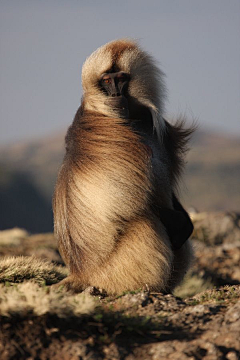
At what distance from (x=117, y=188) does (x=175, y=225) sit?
3.00 feet

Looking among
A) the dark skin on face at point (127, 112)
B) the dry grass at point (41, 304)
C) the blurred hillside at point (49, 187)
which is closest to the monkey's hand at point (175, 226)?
the dark skin on face at point (127, 112)

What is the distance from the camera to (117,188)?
5.14m

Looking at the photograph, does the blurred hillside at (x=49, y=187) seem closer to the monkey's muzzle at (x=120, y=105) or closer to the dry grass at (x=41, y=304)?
the monkey's muzzle at (x=120, y=105)

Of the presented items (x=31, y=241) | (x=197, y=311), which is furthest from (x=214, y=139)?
(x=197, y=311)

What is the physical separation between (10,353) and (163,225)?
8.46 feet

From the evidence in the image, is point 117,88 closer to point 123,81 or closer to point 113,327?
point 123,81

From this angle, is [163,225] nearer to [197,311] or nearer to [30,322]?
[197,311]

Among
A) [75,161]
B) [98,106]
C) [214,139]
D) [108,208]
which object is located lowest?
[214,139]

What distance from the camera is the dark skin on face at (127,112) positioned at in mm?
5562

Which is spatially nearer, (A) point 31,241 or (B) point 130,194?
(B) point 130,194

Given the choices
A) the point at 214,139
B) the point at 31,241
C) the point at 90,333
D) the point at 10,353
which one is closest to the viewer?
the point at 10,353

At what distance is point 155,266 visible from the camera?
5273mm

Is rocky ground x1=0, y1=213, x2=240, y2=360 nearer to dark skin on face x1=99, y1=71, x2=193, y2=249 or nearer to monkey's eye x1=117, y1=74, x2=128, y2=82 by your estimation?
dark skin on face x1=99, y1=71, x2=193, y2=249

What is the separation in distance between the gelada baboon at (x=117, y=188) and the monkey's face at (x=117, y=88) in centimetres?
1
